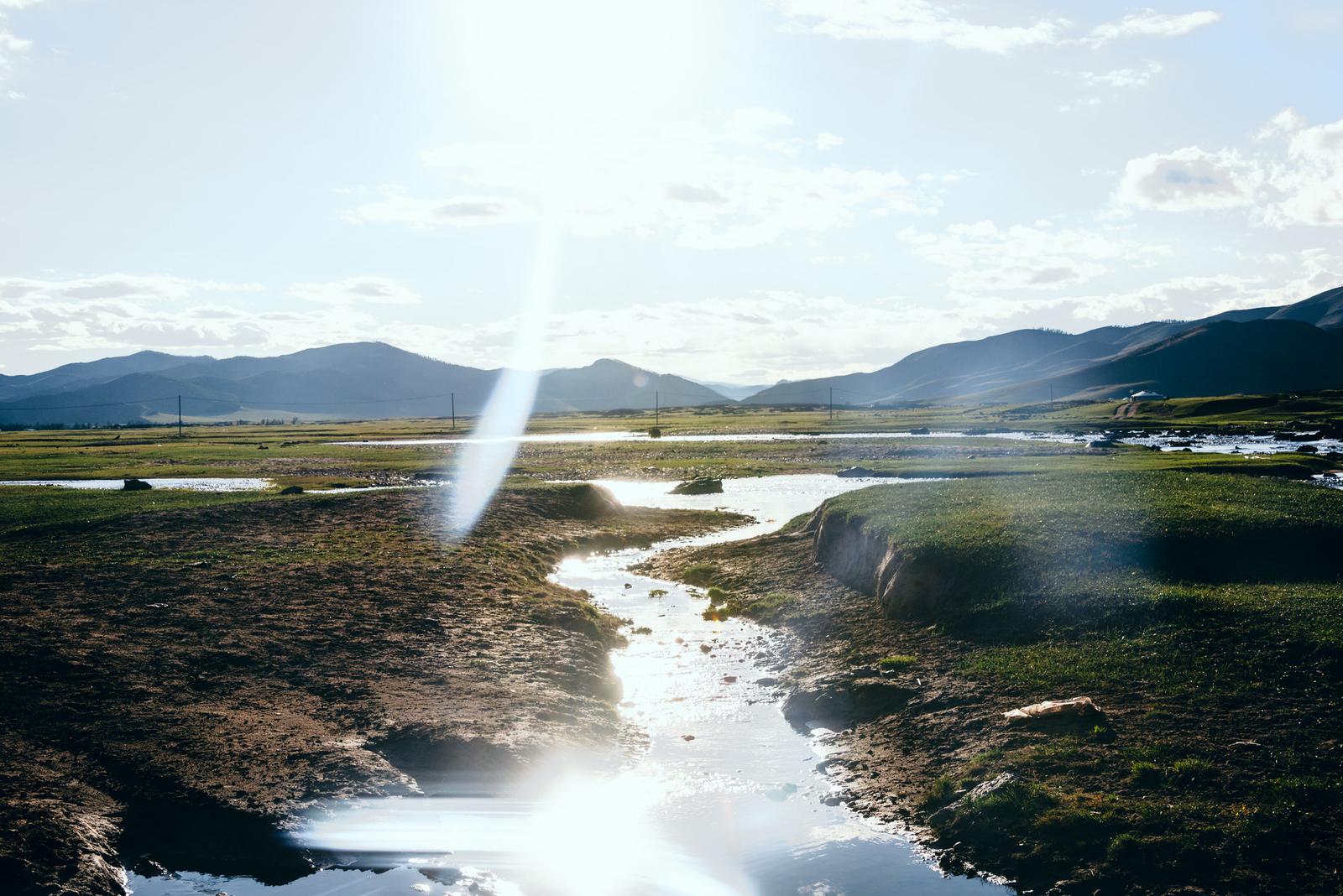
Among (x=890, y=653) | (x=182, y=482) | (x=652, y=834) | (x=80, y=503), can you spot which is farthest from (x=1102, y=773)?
(x=182, y=482)

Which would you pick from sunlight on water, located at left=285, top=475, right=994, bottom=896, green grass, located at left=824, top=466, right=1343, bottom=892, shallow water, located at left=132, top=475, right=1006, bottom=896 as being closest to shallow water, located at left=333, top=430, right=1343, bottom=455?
green grass, located at left=824, top=466, right=1343, bottom=892

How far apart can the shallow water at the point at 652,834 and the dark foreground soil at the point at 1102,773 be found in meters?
0.94

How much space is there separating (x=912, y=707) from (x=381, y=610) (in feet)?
47.5

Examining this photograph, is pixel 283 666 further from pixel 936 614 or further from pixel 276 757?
pixel 936 614

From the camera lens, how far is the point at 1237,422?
13825 centimetres

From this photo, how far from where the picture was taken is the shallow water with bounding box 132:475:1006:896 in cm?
1245

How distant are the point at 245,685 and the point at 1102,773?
1646 centimetres

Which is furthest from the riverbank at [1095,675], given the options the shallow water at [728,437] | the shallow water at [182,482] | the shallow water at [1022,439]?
the shallow water at [728,437]

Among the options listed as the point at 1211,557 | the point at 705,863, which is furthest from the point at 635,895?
the point at 1211,557

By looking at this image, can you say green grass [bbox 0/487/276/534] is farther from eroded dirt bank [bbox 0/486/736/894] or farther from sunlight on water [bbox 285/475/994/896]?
sunlight on water [bbox 285/475/994/896]

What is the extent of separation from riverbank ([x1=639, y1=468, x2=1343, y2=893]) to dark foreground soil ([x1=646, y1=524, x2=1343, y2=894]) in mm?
38

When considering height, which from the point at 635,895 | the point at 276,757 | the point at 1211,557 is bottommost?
the point at 635,895

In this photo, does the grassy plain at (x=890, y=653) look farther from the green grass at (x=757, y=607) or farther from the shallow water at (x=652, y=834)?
the shallow water at (x=652, y=834)

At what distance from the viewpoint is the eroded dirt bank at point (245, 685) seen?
1305cm
